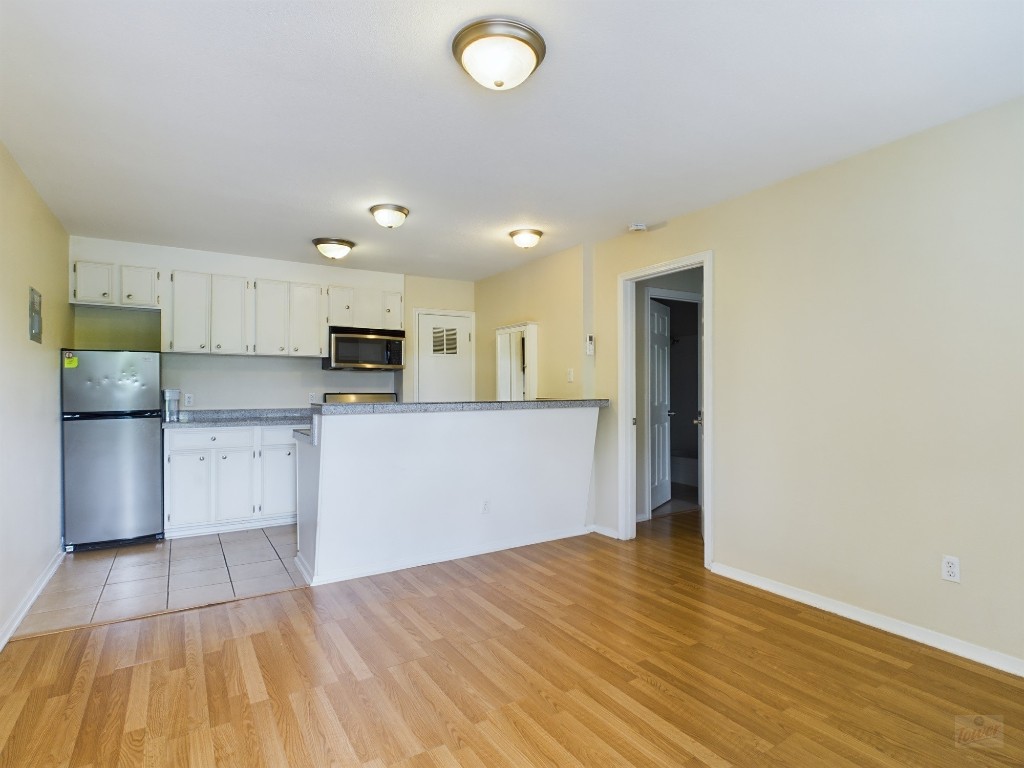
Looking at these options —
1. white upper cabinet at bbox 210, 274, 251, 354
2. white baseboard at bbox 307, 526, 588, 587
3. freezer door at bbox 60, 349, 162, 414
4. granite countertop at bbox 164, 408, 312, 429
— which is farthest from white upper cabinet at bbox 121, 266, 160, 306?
white baseboard at bbox 307, 526, 588, 587

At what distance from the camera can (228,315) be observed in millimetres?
4910

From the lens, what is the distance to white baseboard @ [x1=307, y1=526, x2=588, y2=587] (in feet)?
11.1

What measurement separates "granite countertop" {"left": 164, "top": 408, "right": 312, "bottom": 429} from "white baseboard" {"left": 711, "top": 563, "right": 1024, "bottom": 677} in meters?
3.52

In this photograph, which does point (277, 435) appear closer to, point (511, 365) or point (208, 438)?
point (208, 438)

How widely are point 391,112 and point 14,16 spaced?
1276 mm

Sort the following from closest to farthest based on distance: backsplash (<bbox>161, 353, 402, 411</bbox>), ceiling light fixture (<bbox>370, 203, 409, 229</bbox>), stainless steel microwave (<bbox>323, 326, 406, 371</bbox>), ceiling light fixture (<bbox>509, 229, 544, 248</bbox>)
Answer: ceiling light fixture (<bbox>370, 203, 409, 229</bbox>) → ceiling light fixture (<bbox>509, 229, 544, 248</bbox>) → backsplash (<bbox>161, 353, 402, 411</bbox>) → stainless steel microwave (<bbox>323, 326, 406, 371</bbox>)

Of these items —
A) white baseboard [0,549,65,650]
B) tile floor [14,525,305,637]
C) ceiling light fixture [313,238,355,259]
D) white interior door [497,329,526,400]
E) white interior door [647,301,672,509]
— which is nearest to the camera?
white baseboard [0,549,65,650]

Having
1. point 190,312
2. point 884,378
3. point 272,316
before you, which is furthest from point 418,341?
point 884,378

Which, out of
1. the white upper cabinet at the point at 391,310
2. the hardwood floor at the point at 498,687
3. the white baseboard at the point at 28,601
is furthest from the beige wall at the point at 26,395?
the white upper cabinet at the point at 391,310

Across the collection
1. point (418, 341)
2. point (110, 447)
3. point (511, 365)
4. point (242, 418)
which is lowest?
point (110, 447)

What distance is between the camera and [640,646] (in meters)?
2.51

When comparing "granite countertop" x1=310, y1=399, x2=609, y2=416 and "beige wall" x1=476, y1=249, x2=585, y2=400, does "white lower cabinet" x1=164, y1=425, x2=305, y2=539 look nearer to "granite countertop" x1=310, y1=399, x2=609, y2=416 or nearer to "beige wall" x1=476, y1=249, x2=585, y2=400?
"granite countertop" x1=310, y1=399, x2=609, y2=416

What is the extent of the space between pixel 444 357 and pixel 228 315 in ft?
7.25

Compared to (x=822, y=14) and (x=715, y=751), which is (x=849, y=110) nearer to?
(x=822, y=14)
